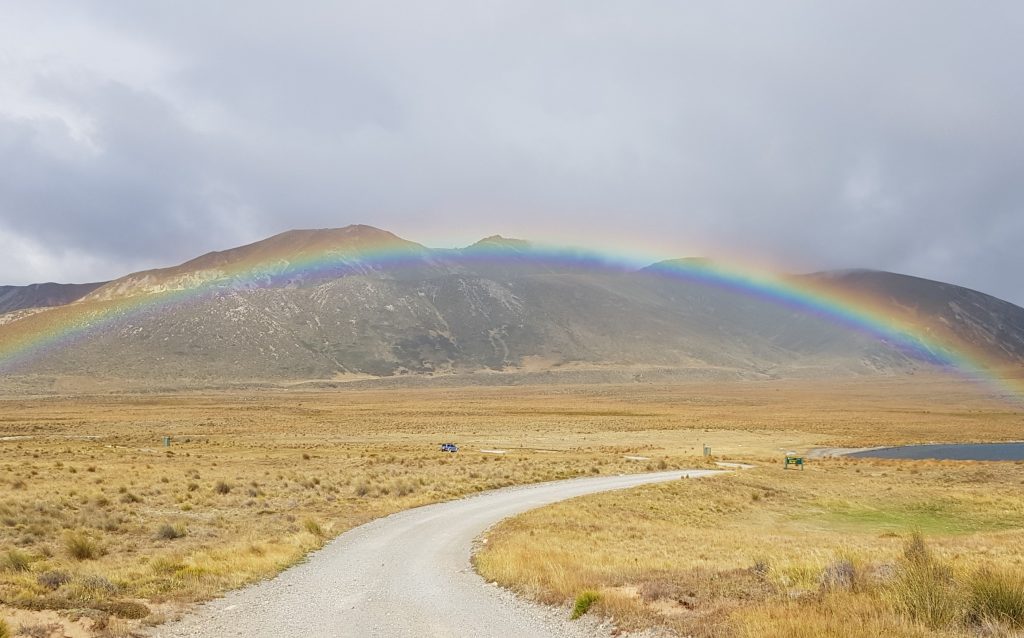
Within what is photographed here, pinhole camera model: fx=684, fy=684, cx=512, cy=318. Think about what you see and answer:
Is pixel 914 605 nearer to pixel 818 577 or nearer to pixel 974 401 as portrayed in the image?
pixel 818 577

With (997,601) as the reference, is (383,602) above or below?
below

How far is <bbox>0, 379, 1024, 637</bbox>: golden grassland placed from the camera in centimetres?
1279

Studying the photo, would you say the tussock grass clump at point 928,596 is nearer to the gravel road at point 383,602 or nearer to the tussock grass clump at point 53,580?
the gravel road at point 383,602

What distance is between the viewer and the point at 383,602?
1234cm

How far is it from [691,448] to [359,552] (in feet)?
164

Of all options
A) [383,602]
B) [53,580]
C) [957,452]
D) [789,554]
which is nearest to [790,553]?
[789,554]

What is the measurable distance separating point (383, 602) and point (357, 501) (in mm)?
18142

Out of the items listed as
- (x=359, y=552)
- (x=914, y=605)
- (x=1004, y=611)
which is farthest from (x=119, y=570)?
(x=1004, y=611)

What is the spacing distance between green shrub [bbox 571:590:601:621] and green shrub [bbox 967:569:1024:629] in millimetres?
5112

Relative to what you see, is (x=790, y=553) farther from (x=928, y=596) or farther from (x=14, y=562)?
(x=14, y=562)

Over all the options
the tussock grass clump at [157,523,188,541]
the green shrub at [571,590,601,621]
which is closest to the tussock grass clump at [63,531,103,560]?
the tussock grass clump at [157,523,188,541]

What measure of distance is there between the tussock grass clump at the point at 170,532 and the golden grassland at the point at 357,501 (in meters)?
0.07

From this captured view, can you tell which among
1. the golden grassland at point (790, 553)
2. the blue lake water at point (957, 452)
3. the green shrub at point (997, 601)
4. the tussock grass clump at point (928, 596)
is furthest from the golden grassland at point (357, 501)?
the blue lake water at point (957, 452)

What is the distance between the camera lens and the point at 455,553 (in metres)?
17.9
